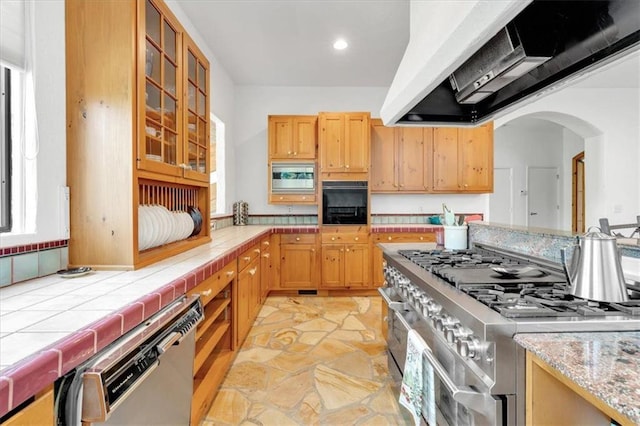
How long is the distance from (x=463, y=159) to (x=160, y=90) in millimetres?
3966

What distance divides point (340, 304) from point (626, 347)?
10.8 feet

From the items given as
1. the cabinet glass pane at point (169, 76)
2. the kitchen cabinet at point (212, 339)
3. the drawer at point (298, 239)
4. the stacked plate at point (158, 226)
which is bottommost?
the kitchen cabinet at point (212, 339)

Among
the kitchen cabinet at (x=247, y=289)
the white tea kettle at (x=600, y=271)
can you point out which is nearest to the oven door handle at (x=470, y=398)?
the white tea kettle at (x=600, y=271)

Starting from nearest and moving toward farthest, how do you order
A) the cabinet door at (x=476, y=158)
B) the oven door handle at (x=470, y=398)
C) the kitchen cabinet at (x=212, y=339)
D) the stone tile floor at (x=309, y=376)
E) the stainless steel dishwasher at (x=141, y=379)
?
the stainless steel dishwasher at (x=141, y=379) < the oven door handle at (x=470, y=398) < the kitchen cabinet at (x=212, y=339) < the stone tile floor at (x=309, y=376) < the cabinet door at (x=476, y=158)

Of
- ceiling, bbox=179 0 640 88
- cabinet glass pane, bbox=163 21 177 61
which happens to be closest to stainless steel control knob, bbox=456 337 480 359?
cabinet glass pane, bbox=163 21 177 61

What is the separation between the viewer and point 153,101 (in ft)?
6.05

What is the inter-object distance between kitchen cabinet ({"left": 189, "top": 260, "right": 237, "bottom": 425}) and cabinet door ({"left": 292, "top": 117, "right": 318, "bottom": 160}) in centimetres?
237

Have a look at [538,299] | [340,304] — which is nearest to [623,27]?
[538,299]

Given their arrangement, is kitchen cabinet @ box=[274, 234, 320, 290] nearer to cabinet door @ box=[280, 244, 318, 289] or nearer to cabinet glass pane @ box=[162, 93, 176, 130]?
cabinet door @ box=[280, 244, 318, 289]

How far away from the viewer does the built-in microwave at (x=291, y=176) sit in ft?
14.4

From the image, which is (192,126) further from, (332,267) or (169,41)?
(332,267)

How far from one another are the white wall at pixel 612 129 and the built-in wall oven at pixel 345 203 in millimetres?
2572

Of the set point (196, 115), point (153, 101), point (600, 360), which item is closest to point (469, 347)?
point (600, 360)

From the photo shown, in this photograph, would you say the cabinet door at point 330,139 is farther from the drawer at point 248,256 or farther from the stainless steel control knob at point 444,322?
the stainless steel control knob at point 444,322
